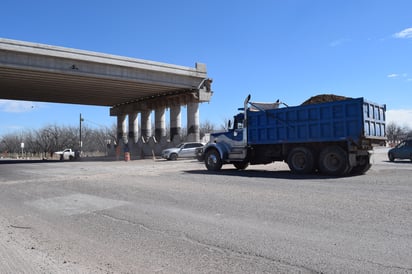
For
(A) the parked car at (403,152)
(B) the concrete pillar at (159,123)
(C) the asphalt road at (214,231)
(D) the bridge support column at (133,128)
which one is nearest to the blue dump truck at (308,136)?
→ (C) the asphalt road at (214,231)

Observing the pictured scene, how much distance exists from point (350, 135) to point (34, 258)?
12523mm

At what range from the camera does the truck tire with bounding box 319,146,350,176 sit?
15117mm

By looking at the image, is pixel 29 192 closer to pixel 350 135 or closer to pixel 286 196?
pixel 286 196

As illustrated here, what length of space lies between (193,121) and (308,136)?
26.8m

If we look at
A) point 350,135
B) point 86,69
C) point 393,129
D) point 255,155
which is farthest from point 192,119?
point 393,129

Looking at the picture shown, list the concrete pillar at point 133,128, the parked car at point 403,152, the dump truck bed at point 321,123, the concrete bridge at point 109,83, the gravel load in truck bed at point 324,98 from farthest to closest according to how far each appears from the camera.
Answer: the concrete pillar at point 133,128
the concrete bridge at point 109,83
the parked car at point 403,152
the gravel load in truck bed at point 324,98
the dump truck bed at point 321,123

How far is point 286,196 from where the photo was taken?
1044 cm

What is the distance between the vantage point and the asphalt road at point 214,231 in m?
5.18

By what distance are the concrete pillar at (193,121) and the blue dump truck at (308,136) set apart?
22.3 metres

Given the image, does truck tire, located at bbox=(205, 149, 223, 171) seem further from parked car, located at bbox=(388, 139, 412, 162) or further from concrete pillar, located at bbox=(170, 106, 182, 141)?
concrete pillar, located at bbox=(170, 106, 182, 141)

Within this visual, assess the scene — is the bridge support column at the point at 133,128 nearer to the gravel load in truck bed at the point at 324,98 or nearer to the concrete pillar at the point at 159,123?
the concrete pillar at the point at 159,123

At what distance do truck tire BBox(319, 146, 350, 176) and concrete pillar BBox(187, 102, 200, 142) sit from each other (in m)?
27.1

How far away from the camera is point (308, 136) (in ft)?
53.4

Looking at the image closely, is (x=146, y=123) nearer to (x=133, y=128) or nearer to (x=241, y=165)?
(x=133, y=128)
